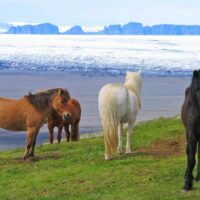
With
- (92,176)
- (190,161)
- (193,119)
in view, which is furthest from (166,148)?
(193,119)

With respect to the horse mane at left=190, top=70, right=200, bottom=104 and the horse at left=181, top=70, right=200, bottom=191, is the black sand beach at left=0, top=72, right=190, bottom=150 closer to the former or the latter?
the horse at left=181, top=70, right=200, bottom=191

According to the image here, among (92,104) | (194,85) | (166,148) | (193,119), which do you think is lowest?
(92,104)

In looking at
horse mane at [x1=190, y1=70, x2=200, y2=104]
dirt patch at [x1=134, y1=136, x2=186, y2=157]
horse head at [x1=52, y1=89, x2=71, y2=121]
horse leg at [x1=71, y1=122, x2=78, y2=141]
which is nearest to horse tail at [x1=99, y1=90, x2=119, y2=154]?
dirt patch at [x1=134, y1=136, x2=186, y2=157]

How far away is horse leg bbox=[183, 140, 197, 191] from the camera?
1092 cm

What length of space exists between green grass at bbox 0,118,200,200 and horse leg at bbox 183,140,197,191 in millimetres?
159

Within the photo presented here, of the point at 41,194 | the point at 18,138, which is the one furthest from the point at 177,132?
the point at 18,138

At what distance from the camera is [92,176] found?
45.4 ft

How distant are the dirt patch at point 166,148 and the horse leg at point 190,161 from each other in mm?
5087

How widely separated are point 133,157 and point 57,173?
2.16m

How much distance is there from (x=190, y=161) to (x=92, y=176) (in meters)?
3.30

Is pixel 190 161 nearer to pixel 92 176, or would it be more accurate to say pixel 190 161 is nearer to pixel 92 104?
pixel 92 176

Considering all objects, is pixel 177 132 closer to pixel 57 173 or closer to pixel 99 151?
pixel 99 151

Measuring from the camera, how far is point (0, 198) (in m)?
12.9

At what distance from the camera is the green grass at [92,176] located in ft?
39.4
